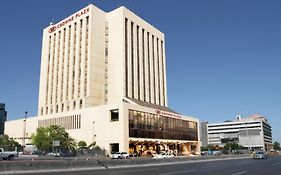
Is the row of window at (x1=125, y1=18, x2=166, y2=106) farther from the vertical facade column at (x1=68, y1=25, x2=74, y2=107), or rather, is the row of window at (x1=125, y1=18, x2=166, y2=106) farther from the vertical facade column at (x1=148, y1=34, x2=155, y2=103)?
the vertical facade column at (x1=68, y1=25, x2=74, y2=107)

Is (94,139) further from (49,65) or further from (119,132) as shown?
(49,65)

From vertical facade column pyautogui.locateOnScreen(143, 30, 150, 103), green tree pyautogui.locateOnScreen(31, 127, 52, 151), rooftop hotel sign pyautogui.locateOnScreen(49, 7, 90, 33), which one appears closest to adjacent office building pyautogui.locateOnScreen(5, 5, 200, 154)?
rooftop hotel sign pyautogui.locateOnScreen(49, 7, 90, 33)

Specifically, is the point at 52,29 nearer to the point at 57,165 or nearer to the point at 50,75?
the point at 50,75

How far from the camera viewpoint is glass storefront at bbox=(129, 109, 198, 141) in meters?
91.3

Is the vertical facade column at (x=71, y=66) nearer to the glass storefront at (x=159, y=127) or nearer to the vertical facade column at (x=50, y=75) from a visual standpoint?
the vertical facade column at (x=50, y=75)

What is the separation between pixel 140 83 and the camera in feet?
392

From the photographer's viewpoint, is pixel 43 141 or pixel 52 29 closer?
pixel 43 141

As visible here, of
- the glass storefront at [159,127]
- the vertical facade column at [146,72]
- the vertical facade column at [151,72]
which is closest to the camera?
the glass storefront at [159,127]

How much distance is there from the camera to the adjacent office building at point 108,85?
94494mm

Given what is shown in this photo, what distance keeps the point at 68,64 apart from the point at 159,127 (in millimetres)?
47923

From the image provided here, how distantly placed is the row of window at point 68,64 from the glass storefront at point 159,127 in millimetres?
27393

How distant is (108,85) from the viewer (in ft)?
380

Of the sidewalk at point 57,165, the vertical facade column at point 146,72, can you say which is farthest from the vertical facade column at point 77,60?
the sidewalk at point 57,165

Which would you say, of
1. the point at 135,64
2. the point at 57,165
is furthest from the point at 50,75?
the point at 57,165
